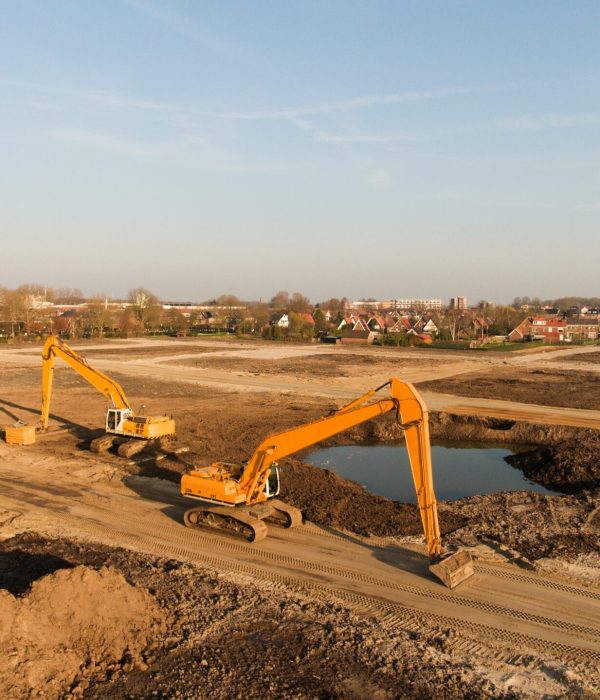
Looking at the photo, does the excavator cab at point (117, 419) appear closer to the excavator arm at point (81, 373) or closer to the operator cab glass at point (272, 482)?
the excavator arm at point (81, 373)

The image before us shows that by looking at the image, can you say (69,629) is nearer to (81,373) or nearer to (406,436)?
(406,436)

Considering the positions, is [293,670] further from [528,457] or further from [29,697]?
[528,457]

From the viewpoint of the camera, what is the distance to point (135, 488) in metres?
18.5

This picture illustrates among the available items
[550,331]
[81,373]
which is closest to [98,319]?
[81,373]

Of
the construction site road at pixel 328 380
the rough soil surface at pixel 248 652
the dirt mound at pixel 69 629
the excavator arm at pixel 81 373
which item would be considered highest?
the excavator arm at pixel 81 373

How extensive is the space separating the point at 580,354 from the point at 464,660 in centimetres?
6428

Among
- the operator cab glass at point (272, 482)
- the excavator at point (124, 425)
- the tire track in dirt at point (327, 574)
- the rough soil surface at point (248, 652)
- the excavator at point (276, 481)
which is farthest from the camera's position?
the excavator at point (124, 425)

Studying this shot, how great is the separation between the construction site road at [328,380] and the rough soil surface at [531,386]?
175 cm

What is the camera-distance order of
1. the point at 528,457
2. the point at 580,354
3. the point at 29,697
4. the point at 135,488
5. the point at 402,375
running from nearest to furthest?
1. the point at 29,697
2. the point at 135,488
3. the point at 528,457
4. the point at 402,375
5. the point at 580,354

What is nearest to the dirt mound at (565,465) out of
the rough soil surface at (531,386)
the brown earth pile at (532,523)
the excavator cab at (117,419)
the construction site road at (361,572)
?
the brown earth pile at (532,523)

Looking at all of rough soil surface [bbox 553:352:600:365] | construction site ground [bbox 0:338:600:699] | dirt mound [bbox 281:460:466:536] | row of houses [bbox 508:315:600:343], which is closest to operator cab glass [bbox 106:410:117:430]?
construction site ground [bbox 0:338:600:699]

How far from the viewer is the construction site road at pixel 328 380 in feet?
106

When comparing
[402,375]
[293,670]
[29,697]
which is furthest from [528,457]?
[402,375]

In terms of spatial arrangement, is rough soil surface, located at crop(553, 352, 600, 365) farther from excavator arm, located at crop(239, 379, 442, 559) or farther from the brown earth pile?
excavator arm, located at crop(239, 379, 442, 559)
